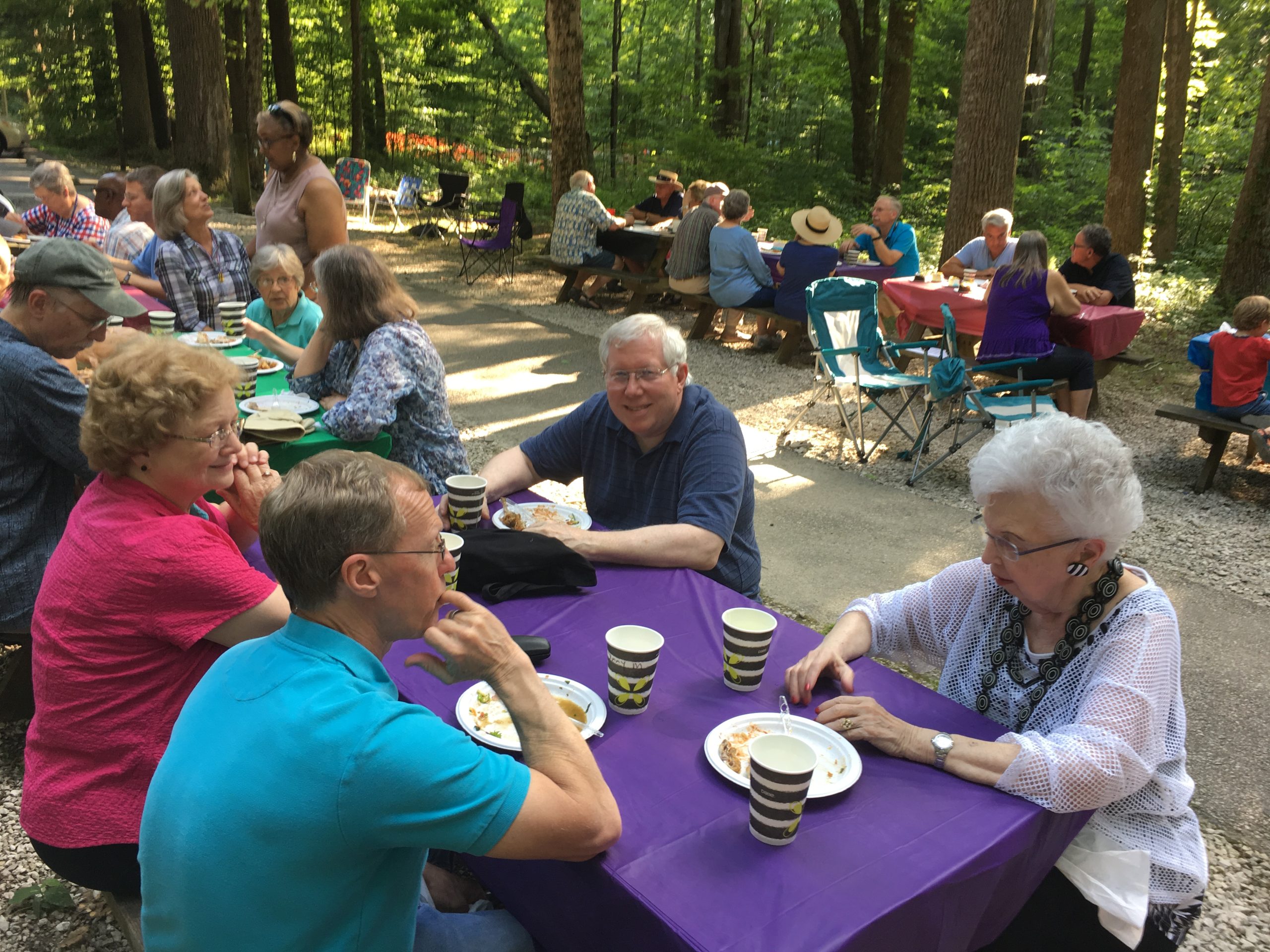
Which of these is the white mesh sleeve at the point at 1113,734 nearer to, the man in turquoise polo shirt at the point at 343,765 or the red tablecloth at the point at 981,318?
the man in turquoise polo shirt at the point at 343,765

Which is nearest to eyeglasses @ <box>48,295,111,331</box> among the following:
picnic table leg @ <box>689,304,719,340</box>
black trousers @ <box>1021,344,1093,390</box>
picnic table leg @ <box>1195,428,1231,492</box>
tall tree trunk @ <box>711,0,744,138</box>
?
black trousers @ <box>1021,344,1093,390</box>

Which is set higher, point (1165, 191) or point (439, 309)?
point (1165, 191)

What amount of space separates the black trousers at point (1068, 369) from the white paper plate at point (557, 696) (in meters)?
5.82

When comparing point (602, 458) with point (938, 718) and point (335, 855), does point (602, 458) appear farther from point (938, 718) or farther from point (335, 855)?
point (335, 855)

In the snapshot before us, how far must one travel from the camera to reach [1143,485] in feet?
20.6

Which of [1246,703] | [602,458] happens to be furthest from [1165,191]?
[602,458]

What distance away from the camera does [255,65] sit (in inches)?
606

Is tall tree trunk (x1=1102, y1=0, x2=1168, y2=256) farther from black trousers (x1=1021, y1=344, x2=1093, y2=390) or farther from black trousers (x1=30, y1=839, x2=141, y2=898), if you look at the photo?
black trousers (x1=30, y1=839, x2=141, y2=898)

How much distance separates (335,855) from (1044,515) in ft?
4.51

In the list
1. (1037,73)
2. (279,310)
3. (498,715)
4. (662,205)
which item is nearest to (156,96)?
(662,205)

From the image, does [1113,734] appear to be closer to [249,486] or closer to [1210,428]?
[249,486]

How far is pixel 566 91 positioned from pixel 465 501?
1047 cm

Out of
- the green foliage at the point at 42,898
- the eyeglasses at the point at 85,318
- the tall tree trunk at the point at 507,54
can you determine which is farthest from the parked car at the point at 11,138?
the green foliage at the point at 42,898

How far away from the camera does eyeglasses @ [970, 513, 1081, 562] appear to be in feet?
6.02
